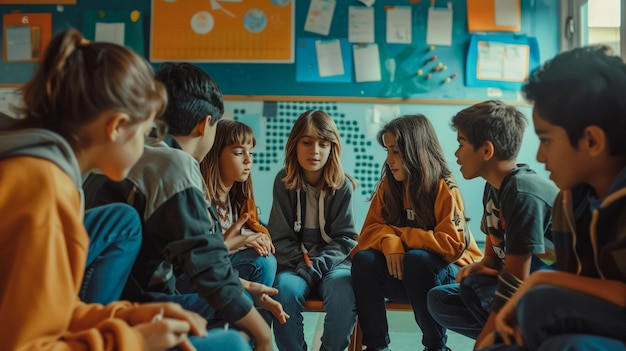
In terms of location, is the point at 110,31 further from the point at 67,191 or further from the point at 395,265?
the point at 67,191

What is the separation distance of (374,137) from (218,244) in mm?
1929

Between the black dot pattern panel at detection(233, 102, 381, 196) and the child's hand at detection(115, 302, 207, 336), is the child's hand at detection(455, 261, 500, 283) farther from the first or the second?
the black dot pattern panel at detection(233, 102, 381, 196)

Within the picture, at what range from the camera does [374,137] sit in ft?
9.74

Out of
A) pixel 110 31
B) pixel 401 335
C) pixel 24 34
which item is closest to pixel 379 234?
pixel 401 335

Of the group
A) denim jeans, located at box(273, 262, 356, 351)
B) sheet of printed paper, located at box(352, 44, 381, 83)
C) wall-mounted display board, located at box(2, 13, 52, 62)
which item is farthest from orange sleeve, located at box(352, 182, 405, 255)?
wall-mounted display board, located at box(2, 13, 52, 62)

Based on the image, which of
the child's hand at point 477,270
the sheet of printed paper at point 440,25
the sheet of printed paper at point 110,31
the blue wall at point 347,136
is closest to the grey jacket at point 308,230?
the child's hand at point 477,270

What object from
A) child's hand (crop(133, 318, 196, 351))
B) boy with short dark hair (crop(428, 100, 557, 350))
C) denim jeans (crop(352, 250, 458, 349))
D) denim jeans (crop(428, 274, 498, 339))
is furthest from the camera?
denim jeans (crop(352, 250, 458, 349))

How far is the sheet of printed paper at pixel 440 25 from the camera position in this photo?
9.73 feet

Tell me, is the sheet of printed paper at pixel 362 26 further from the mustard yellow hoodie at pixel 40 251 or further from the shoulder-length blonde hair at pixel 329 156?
the mustard yellow hoodie at pixel 40 251

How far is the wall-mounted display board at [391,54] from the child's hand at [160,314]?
2121mm

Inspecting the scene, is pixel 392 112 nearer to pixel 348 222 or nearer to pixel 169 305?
pixel 348 222

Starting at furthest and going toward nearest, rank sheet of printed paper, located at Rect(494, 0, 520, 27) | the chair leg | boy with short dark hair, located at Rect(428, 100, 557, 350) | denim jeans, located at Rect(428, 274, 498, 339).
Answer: sheet of printed paper, located at Rect(494, 0, 520, 27) → the chair leg → denim jeans, located at Rect(428, 274, 498, 339) → boy with short dark hair, located at Rect(428, 100, 557, 350)

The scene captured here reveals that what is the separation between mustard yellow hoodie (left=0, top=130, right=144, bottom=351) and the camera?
0.73 metres

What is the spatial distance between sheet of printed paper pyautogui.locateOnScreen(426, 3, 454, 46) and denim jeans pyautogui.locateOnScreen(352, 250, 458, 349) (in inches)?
56.9
